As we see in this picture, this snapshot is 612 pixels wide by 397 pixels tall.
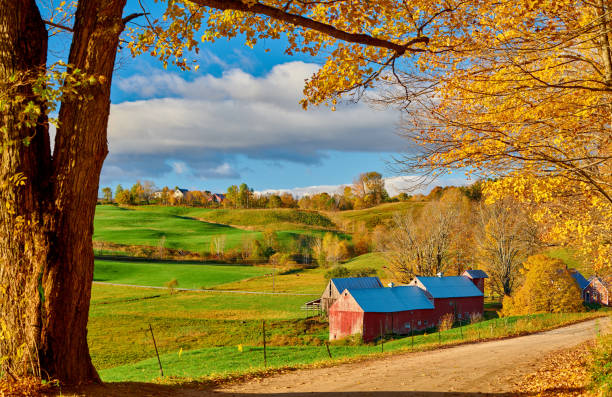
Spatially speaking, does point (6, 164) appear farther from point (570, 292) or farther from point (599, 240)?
point (570, 292)

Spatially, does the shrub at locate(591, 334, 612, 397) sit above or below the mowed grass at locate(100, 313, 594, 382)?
above

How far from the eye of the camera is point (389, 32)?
8.95 m

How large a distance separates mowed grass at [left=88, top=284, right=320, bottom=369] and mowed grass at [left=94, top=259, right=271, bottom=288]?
9208mm

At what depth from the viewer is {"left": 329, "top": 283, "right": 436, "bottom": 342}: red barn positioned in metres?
33.7

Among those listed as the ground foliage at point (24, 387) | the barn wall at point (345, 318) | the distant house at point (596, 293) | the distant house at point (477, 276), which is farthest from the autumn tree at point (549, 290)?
the ground foliage at point (24, 387)

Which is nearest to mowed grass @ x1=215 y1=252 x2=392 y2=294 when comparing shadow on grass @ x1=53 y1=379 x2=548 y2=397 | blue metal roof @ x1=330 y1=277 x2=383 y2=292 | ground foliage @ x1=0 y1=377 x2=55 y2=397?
blue metal roof @ x1=330 y1=277 x2=383 y2=292

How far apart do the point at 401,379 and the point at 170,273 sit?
69.5 m

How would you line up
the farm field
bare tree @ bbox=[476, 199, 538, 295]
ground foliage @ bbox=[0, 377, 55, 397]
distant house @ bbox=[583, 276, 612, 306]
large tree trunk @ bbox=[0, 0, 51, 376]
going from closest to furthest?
ground foliage @ bbox=[0, 377, 55, 397] → large tree trunk @ bbox=[0, 0, 51, 376] → bare tree @ bbox=[476, 199, 538, 295] → distant house @ bbox=[583, 276, 612, 306] → the farm field

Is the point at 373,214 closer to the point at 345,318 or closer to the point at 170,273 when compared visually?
the point at 170,273

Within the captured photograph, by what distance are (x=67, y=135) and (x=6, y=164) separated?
0.84 metres

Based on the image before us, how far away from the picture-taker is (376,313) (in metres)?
34.0

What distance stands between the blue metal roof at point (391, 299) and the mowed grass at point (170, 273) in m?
36.1

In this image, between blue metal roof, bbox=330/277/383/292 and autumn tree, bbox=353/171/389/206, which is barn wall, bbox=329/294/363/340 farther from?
autumn tree, bbox=353/171/389/206

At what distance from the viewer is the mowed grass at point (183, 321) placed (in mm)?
32347
